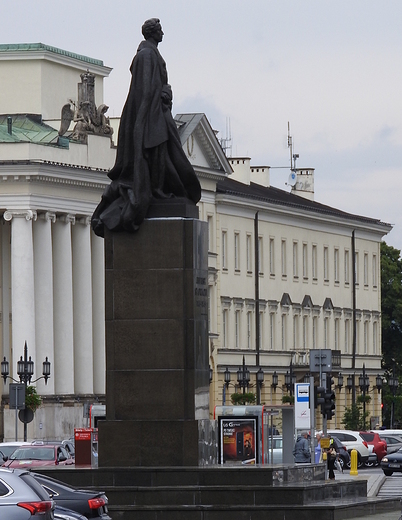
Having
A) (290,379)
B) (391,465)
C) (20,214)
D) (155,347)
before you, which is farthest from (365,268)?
(155,347)

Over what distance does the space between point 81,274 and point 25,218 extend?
5.92m

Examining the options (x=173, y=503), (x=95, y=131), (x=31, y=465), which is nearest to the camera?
(x=173, y=503)

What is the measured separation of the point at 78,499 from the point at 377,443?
5462cm

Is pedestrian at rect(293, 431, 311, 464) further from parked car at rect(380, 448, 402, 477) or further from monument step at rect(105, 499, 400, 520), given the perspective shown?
monument step at rect(105, 499, 400, 520)

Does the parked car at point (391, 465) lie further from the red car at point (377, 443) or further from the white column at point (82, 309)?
the white column at point (82, 309)

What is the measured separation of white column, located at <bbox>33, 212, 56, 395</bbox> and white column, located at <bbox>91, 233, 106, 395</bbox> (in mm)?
5060

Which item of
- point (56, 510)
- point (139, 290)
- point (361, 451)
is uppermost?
point (139, 290)

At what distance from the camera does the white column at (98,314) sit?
328 feet

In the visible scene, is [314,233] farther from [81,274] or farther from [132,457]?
[132,457]

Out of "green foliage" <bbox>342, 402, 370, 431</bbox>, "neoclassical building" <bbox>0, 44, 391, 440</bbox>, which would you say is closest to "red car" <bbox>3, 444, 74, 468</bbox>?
"neoclassical building" <bbox>0, 44, 391, 440</bbox>

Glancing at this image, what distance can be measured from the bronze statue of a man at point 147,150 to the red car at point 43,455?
58.6 feet

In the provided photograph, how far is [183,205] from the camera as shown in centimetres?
3406

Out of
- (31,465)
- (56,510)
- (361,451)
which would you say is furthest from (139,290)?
(361,451)

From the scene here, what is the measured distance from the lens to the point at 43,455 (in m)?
52.5
